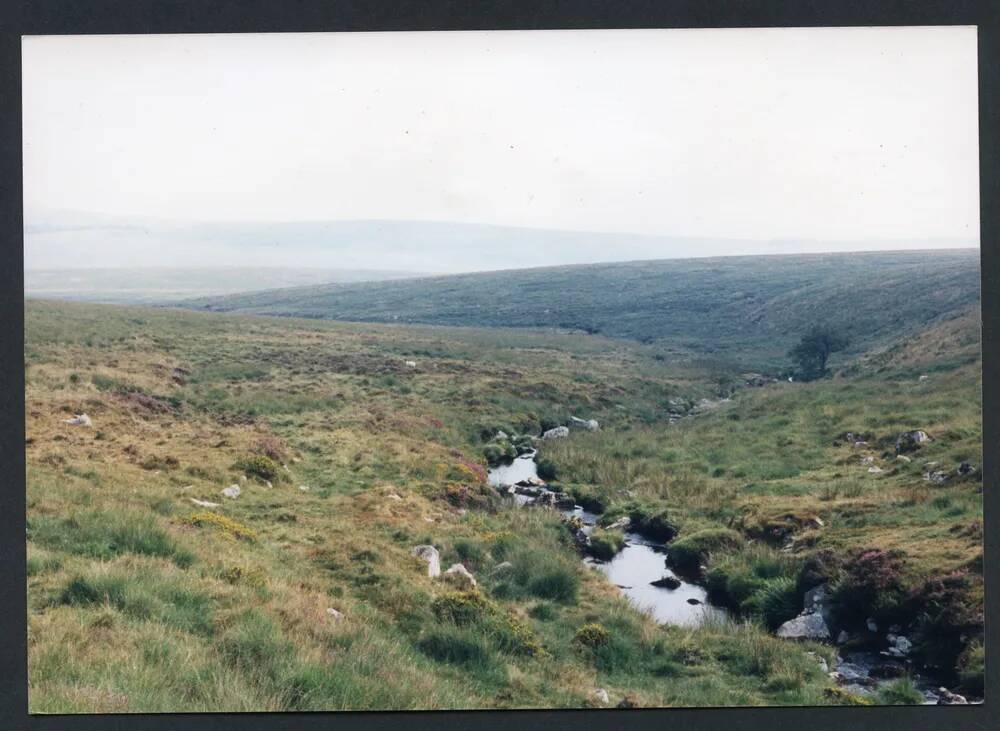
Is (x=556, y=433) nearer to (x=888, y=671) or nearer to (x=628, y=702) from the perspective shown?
(x=628, y=702)

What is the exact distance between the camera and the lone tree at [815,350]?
848 cm

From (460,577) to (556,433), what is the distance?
209cm

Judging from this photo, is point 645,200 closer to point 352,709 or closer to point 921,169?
point 921,169

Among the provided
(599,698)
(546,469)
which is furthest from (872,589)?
(546,469)

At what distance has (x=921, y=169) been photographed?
26.2 ft

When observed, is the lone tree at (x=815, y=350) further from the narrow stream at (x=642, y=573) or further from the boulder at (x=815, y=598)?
the narrow stream at (x=642, y=573)

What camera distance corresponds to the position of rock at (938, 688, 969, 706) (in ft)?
24.2

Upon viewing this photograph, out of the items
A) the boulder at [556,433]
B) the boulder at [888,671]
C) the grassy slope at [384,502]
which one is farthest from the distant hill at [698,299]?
the boulder at [888,671]

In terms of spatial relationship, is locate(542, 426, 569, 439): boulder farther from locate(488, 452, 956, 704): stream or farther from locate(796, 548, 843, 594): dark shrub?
locate(796, 548, 843, 594): dark shrub

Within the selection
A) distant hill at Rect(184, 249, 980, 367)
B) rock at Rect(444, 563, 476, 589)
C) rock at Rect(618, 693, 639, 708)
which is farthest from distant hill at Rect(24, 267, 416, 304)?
rock at Rect(618, 693, 639, 708)

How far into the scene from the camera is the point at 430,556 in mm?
7973

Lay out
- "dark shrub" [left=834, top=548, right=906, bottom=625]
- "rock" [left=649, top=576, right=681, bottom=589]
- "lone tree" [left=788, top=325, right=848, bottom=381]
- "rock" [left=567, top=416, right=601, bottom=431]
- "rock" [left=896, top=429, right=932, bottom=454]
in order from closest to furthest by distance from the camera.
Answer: "dark shrub" [left=834, top=548, right=906, bottom=625] → "rock" [left=896, top=429, right=932, bottom=454] → "rock" [left=649, top=576, right=681, bottom=589] → "lone tree" [left=788, top=325, right=848, bottom=381] → "rock" [left=567, top=416, right=601, bottom=431]

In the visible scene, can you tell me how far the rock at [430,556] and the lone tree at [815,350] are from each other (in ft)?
14.9

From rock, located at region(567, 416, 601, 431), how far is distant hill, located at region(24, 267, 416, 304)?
2.58 meters
